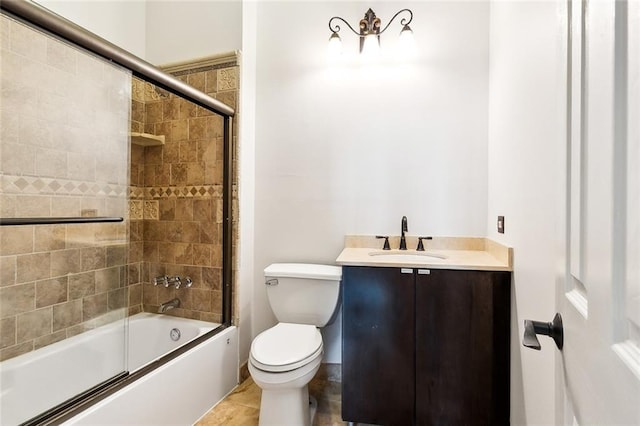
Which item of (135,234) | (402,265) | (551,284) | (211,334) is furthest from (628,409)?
(135,234)

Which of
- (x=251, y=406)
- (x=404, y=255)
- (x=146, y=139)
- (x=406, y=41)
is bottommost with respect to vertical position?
(x=251, y=406)

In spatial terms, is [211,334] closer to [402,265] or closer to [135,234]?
[135,234]

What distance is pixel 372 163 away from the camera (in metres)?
1.98

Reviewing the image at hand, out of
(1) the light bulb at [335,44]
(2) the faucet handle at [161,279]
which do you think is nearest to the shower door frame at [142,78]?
(2) the faucet handle at [161,279]

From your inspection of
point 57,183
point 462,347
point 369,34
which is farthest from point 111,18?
point 462,347

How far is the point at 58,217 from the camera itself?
1.64m

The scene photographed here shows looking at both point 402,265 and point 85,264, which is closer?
point 402,265

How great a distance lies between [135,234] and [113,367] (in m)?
1.01

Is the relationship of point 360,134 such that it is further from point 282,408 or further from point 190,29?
point 282,408

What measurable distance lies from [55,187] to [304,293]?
153 cm

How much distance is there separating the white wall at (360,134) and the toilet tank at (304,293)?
0.91 feet

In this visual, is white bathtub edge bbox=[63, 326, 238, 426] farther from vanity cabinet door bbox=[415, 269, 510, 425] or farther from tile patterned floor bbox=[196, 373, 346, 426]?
vanity cabinet door bbox=[415, 269, 510, 425]

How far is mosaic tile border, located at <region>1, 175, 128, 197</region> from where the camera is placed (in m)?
1.47

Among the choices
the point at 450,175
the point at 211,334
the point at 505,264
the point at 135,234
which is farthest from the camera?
the point at 135,234
